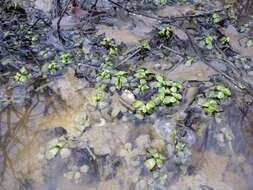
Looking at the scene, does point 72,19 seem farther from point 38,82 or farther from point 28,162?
point 28,162

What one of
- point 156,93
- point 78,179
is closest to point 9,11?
point 156,93

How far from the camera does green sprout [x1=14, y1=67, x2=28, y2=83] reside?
332 centimetres

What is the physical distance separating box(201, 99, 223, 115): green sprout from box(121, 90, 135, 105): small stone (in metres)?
0.62

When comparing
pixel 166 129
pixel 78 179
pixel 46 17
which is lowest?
pixel 78 179

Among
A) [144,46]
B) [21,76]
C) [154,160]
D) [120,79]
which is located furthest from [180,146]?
[21,76]

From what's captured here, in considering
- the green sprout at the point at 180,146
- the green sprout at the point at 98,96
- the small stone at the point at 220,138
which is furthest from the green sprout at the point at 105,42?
the small stone at the point at 220,138

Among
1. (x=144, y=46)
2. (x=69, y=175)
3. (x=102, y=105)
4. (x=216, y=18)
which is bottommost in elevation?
(x=69, y=175)

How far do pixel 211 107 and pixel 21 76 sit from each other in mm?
1777

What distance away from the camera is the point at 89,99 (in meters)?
3.15

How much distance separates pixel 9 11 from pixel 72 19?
2.61ft

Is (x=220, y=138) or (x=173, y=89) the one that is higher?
(x=173, y=89)

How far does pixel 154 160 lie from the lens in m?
2.69

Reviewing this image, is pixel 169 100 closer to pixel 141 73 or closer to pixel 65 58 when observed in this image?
pixel 141 73

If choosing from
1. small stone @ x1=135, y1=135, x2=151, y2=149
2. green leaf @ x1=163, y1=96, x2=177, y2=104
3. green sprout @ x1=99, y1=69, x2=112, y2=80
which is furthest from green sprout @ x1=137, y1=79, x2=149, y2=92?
small stone @ x1=135, y1=135, x2=151, y2=149
